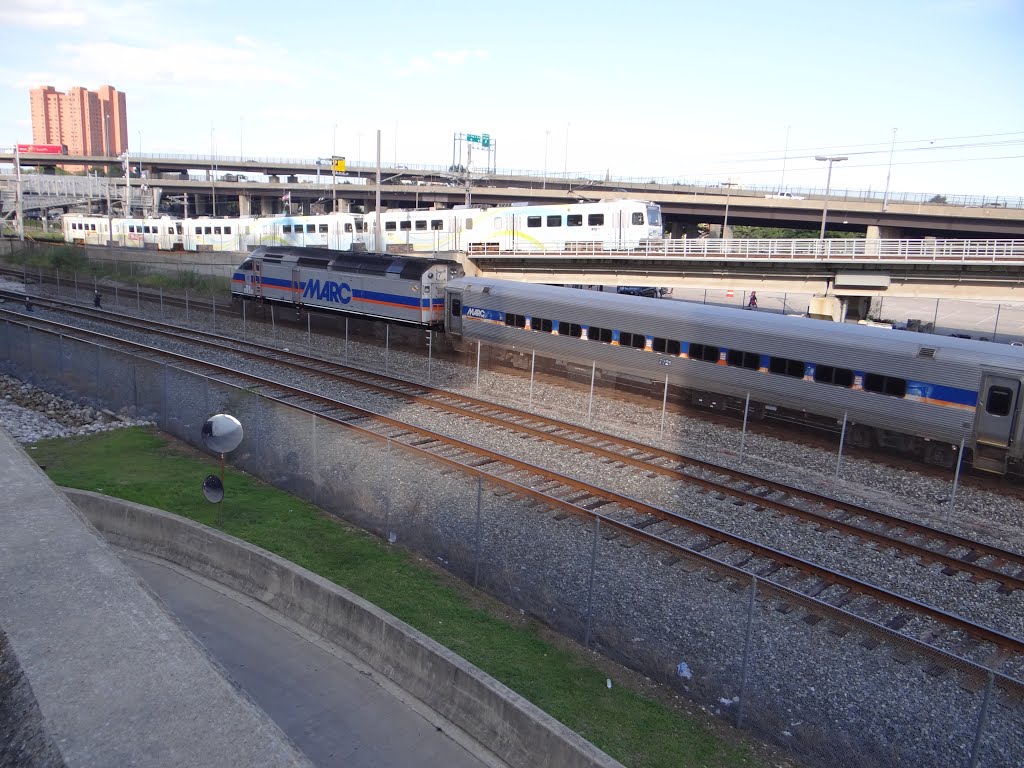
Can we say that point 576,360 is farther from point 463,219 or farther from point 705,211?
point 705,211

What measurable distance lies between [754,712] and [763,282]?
33.8m

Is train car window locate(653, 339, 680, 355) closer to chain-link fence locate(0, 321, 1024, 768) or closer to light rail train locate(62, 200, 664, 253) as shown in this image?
chain-link fence locate(0, 321, 1024, 768)

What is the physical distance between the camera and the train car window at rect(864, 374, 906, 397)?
18.7 metres

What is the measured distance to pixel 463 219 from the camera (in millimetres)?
49969

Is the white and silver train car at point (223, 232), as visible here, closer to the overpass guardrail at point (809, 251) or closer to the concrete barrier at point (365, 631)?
the overpass guardrail at point (809, 251)

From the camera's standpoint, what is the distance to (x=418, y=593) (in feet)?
36.7

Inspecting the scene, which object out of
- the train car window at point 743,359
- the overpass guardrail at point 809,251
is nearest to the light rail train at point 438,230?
the overpass guardrail at point 809,251

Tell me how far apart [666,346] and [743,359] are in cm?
262

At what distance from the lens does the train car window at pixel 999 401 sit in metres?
17.0

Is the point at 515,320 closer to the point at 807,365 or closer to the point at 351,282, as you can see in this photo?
the point at 351,282

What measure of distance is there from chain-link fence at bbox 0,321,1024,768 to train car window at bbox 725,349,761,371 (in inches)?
404

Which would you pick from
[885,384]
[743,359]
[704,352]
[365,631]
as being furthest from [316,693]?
[704,352]

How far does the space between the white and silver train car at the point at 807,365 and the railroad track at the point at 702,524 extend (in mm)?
4603

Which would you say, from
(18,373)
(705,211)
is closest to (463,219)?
(18,373)
